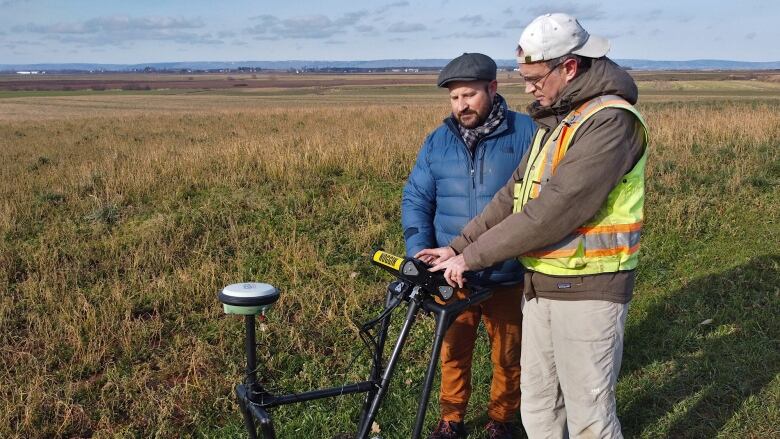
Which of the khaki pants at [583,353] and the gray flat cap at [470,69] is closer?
the khaki pants at [583,353]

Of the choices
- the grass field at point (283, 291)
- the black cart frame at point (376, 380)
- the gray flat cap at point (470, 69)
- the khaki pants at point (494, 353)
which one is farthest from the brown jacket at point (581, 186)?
the grass field at point (283, 291)

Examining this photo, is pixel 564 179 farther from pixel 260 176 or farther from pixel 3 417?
pixel 260 176

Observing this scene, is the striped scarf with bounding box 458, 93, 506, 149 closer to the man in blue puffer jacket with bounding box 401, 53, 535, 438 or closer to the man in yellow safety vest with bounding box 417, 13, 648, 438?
the man in blue puffer jacket with bounding box 401, 53, 535, 438

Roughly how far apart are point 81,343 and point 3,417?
0.93m

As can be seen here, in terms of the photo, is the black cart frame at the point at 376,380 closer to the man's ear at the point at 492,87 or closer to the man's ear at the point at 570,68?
the man's ear at the point at 570,68

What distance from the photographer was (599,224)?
94.7 inches

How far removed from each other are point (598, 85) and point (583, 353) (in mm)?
1141

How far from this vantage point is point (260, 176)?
9461 millimetres

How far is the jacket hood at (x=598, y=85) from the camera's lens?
2.36 metres

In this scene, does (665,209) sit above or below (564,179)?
below

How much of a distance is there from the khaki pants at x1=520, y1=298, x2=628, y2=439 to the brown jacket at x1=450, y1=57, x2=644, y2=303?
0.23 feet

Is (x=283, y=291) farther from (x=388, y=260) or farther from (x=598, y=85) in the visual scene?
(x=598, y=85)

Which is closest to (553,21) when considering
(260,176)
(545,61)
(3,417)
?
(545,61)

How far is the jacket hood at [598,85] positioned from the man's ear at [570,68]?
2cm
